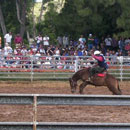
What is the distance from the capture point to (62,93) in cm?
1727

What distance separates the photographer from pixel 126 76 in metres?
23.1

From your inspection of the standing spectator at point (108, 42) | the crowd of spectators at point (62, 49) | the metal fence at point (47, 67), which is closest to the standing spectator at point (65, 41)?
the crowd of spectators at point (62, 49)

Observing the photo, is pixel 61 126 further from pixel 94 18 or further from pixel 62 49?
pixel 62 49

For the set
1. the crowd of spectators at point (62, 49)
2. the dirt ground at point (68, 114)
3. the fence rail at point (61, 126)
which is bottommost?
the dirt ground at point (68, 114)

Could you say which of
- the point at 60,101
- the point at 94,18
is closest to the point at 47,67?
the point at 94,18

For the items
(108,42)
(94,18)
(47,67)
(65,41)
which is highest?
(94,18)

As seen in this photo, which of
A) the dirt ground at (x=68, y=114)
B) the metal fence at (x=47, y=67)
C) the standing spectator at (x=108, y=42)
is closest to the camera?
the dirt ground at (x=68, y=114)

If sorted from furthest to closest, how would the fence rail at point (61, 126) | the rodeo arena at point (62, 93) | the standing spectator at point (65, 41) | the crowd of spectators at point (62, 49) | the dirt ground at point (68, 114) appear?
the standing spectator at point (65, 41)
the crowd of spectators at point (62, 49)
the dirt ground at point (68, 114)
the rodeo arena at point (62, 93)
the fence rail at point (61, 126)

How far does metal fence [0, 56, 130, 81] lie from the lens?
22438 millimetres

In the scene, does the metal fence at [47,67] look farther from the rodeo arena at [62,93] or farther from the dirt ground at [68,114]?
the dirt ground at [68,114]

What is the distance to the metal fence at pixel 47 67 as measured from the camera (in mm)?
22438

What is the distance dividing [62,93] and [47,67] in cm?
575

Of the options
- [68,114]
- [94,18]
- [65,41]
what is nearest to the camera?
[68,114]

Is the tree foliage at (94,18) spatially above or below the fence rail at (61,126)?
above
